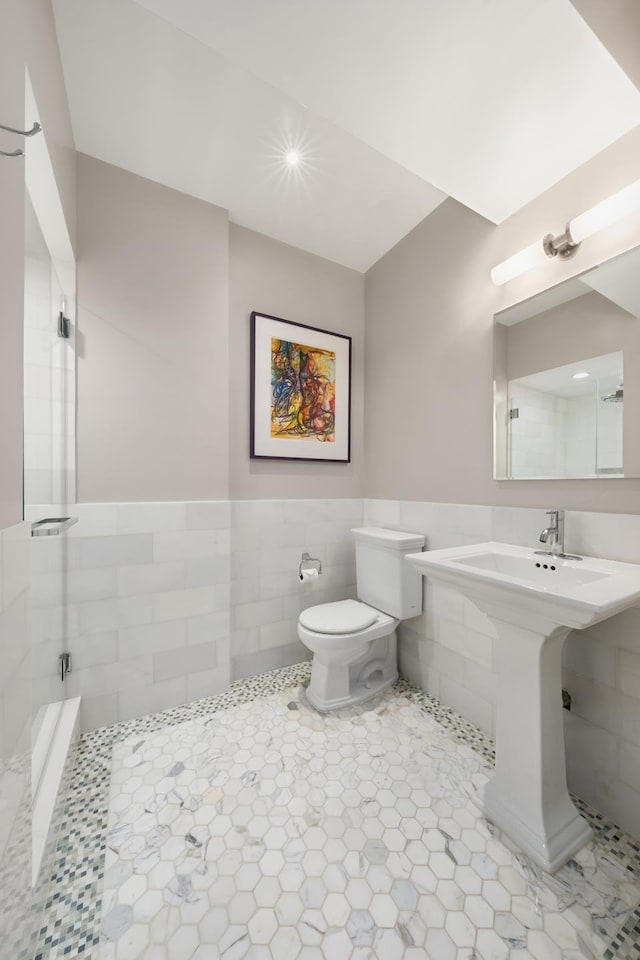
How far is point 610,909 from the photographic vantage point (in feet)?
3.08

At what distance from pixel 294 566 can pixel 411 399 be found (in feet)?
3.95

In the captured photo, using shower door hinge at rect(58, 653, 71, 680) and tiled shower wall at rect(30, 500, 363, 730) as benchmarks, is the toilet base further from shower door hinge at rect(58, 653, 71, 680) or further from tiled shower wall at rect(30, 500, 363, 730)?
shower door hinge at rect(58, 653, 71, 680)

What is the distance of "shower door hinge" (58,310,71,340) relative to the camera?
1.53 m

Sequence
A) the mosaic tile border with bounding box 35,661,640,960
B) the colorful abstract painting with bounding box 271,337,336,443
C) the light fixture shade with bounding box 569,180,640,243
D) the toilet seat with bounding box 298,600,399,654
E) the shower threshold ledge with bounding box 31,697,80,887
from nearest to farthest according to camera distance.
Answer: the mosaic tile border with bounding box 35,661,640,960 → the shower threshold ledge with bounding box 31,697,80,887 → the light fixture shade with bounding box 569,180,640,243 → the toilet seat with bounding box 298,600,399,654 → the colorful abstract painting with bounding box 271,337,336,443

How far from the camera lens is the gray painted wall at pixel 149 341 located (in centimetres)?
161

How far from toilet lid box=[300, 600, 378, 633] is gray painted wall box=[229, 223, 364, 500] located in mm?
674

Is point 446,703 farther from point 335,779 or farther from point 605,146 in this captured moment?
point 605,146

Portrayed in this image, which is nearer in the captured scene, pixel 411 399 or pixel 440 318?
pixel 440 318

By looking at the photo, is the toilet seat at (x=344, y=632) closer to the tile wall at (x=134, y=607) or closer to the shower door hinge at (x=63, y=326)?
the tile wall at (x=134, y=607)

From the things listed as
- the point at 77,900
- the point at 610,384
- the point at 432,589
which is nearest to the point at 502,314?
the point at 610,384

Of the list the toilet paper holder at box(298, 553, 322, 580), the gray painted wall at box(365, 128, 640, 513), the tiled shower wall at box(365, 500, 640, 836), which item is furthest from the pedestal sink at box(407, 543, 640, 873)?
the toilet paper holder at box(298, 553, 322, 580)

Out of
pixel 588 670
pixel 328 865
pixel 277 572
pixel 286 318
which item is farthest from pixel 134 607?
pixel 588 670

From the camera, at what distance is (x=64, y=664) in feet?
5.05

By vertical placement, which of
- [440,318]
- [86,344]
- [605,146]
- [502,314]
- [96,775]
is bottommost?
[96,775]
